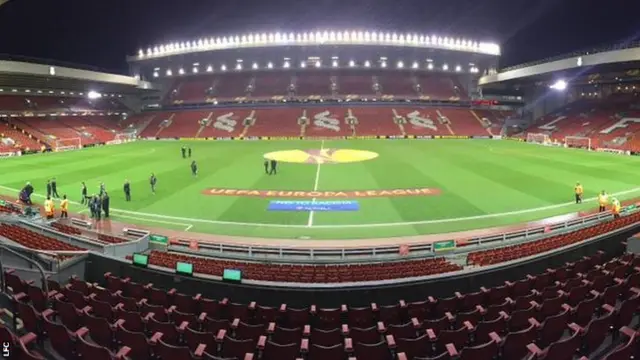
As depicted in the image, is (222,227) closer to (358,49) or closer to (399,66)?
(358,49)

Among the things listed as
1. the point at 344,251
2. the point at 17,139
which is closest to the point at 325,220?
the point at 344,251

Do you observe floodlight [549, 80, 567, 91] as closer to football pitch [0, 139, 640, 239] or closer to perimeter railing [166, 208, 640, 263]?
football pitch [0, 139, 640, 239]

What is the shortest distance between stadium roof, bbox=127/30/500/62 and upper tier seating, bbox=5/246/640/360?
74846 millimetres

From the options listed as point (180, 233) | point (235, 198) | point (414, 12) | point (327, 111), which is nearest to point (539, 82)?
point (414, 12)

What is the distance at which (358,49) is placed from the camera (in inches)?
3371

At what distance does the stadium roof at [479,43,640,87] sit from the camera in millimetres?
50594

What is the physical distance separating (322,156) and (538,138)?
41.1 m

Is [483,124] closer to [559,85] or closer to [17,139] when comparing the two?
[559,85]

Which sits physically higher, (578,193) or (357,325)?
(578,193)

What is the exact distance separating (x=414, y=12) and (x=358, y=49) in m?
15.6

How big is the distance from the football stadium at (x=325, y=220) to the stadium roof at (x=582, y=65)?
11.4 inches

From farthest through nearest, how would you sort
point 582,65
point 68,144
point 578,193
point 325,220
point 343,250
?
point 68,144 → point 582,65 → point 578,193 → point 325,220 → point 343,250

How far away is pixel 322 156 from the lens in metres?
51.2

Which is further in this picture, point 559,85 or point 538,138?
point 559,85
